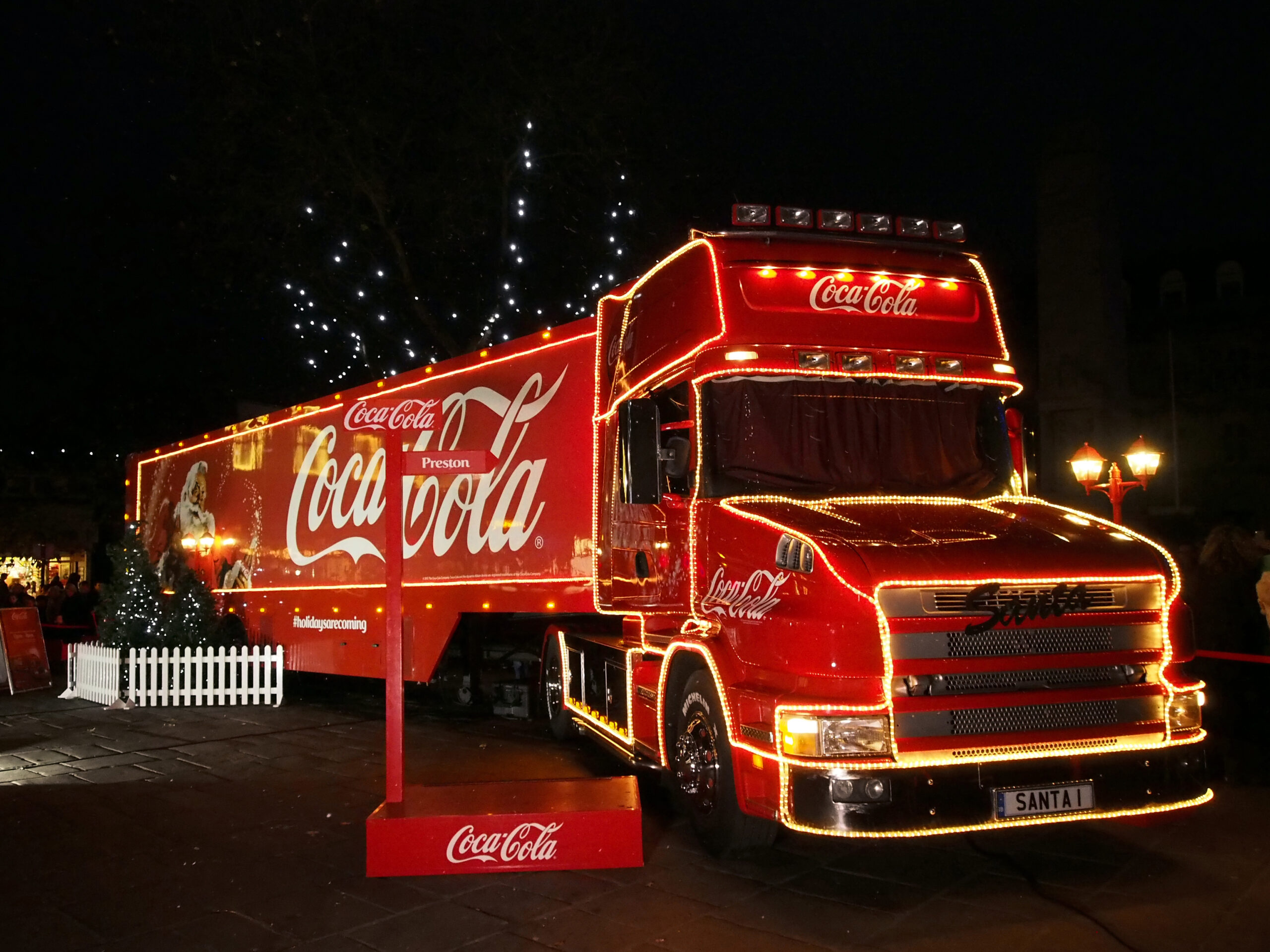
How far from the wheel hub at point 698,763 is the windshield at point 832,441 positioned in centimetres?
136

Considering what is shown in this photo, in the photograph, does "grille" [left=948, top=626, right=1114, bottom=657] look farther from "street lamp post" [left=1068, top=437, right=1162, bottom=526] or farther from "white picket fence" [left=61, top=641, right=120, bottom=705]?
"white picket fence" [left=61, top=641, right=120, bottom=705]

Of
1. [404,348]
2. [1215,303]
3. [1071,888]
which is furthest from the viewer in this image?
[1215,303]

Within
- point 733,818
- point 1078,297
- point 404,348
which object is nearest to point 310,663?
point 733,818

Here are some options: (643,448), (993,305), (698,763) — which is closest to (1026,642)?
(698,763)

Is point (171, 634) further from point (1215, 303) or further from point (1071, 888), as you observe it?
point (1215, 303)

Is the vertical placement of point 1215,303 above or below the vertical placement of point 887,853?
above

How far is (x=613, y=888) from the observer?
5738mm

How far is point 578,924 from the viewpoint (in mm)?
5164

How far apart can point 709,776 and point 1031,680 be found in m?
1.87

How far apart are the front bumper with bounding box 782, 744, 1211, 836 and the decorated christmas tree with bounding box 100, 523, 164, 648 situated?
37.7 ft

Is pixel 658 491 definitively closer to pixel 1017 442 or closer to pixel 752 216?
pixel 752 216

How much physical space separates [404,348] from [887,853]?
19.1 meters

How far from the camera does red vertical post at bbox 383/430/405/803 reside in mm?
6227

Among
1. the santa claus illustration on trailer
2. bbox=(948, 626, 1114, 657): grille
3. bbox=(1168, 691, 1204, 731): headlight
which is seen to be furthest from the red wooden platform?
the santa claus illustration on trailer
